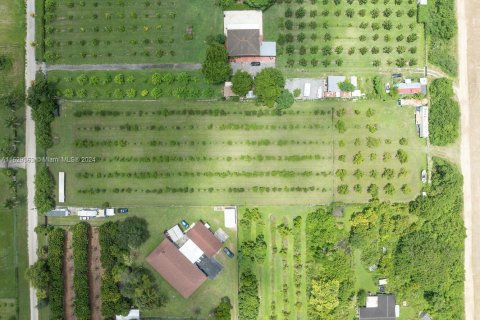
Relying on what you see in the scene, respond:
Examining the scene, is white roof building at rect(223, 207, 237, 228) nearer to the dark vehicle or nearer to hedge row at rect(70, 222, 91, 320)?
the dark vehicle

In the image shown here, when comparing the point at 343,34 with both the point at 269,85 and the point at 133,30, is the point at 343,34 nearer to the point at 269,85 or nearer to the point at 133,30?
the point at 269,85

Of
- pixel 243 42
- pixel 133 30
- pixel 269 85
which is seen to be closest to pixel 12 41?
pixel 133 30

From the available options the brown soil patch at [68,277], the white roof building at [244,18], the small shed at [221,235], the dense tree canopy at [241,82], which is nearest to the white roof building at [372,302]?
the small shed at [221,235]

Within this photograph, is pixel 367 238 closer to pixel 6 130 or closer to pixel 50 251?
pixel 50 251

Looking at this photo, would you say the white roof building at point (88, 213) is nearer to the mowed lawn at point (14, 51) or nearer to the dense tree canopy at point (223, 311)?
the mowed lawn at point (14, 51)

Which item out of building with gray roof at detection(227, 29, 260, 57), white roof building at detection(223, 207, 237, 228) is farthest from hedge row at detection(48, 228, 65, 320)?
building with gray roof at detection(227, 29, 260, 57)

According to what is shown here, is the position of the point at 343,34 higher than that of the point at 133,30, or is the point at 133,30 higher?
the point at 133,30
